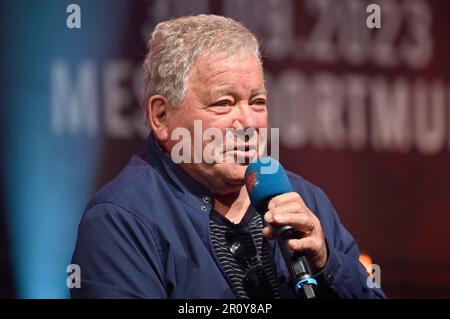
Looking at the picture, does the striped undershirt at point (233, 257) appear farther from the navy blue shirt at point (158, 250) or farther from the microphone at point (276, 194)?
the microphone at point (276, 194)

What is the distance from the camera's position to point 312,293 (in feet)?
5.13

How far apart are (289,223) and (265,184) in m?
0.14

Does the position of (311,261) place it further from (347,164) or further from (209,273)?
(347,164)

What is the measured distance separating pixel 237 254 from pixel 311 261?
0.21m

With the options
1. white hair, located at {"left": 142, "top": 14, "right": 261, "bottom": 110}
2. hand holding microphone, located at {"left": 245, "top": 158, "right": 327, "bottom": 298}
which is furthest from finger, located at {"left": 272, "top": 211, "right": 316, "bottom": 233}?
white hair, located at {"left": 142, "top": 14, "right": 261, "bottom": 110}

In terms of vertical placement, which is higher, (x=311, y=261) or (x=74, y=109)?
(x=74, y=109)

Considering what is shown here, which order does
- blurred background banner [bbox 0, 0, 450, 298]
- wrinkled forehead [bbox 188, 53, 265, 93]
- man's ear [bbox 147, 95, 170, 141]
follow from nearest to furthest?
wrinkled forehead [bbox 188, 53, 265, 93] → man's ear [bbox 147, 95, 170, 141] → blurred background banner [bbox 0, 0, 450, 298]

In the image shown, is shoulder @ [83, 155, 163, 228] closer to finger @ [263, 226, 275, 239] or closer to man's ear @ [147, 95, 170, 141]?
man's ear @ [147, 95, 170, 141]

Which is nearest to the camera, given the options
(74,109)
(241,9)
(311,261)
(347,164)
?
(311,261)

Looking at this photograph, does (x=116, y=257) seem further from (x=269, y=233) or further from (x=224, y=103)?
(x=224, y=103)

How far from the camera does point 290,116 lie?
3.01 metres

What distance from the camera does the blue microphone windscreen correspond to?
5.57 feet

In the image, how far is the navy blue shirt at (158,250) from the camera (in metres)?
1.76

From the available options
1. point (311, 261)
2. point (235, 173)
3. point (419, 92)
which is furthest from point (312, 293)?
point (419, 92)
